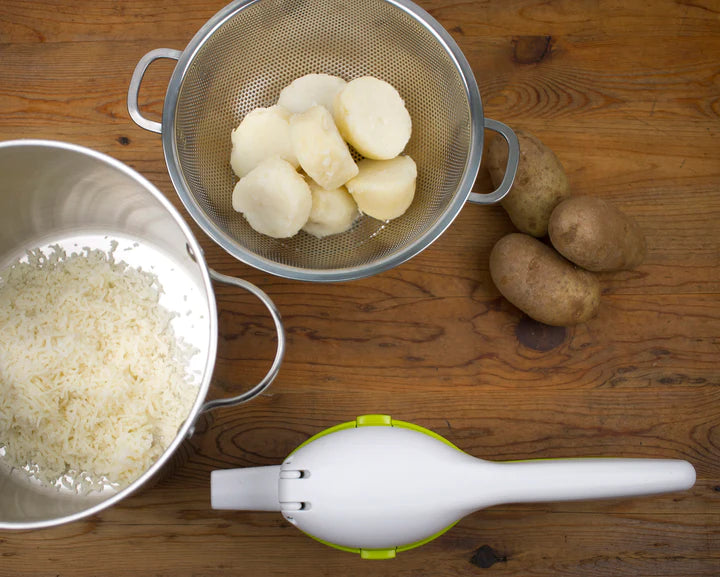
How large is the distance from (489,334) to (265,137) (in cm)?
46

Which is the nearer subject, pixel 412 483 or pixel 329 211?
pixel 412 483

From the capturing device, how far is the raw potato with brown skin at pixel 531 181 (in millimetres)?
871

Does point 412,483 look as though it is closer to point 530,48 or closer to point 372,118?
point 372,118

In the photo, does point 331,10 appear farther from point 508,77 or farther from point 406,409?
point 406,409

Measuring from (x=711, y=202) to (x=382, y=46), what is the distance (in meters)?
0.62

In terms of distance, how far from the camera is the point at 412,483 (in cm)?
71

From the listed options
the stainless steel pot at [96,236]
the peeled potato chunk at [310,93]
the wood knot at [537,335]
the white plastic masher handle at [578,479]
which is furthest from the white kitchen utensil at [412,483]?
the peeled potato chunk at [310,93]

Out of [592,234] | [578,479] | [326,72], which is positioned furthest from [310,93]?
[578,479]

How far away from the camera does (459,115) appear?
851 millimetres

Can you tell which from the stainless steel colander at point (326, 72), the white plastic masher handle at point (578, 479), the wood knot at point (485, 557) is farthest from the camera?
the wood knot at point (485, 557)

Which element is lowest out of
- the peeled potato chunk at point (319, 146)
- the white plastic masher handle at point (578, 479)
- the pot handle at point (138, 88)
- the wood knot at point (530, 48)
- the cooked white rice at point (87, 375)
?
the white plastic masher handle at point (578, 479)

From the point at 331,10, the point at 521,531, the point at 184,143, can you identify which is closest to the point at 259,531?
the point at 521,531

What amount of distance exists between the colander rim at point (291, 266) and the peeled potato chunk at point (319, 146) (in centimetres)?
13

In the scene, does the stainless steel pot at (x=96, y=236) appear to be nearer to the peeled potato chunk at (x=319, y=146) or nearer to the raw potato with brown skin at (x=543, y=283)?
the peeled potato chunk at (x=319, y=146)
